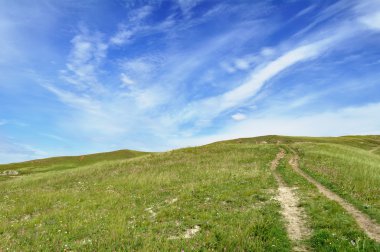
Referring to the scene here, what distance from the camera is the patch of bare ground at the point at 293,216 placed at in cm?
1161

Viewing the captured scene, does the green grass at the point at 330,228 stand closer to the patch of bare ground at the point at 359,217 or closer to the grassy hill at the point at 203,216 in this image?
the grassy hill at the point at 203,216

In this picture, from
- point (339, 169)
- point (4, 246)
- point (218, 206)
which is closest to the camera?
point (4, 246)

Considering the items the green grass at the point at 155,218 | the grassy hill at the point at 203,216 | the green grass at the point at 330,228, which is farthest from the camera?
the green grass at the point at 155,218

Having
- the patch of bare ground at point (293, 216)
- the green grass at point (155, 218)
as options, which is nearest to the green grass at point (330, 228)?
the patch of bare ground at point (293, 216)

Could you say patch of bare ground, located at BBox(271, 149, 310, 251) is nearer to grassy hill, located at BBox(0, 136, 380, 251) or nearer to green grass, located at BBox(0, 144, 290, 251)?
grassy hill, located at BBox(0, 136, 380, 251)

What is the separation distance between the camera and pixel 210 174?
28500 millimetres

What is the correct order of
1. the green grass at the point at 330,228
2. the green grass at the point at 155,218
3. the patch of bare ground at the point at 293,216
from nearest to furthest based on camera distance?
1. the green grass at the point at 330,228
2. the green grass at the point at 155,218
3. the patch of bare ground at the point at 293,216

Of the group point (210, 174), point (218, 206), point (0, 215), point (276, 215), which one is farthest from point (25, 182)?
point (276, 215)

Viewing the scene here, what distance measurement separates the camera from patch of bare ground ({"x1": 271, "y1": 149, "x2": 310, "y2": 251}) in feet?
38.1

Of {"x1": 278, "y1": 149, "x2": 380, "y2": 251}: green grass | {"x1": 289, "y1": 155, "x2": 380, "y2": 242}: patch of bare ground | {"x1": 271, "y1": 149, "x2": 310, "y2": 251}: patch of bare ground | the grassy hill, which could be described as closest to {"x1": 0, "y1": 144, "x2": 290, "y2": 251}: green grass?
the grassy hill

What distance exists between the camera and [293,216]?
14445mm

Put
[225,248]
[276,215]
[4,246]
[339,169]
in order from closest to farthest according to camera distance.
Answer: [225,248] < [4,246] < [276,215] < [339,169]

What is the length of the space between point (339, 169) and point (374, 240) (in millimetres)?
18777

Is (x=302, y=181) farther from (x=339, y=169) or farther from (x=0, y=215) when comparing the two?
(x=0, y=215)
